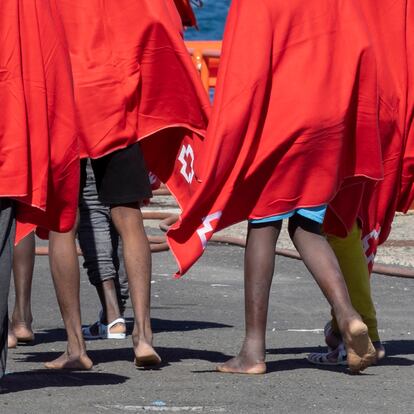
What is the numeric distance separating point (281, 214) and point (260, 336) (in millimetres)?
475

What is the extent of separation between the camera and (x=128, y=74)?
660cm

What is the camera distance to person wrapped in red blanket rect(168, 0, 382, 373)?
6137 millimetres

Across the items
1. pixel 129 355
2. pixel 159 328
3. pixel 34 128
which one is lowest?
pixel 159 328

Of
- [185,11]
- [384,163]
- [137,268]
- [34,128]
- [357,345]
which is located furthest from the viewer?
[185,11]

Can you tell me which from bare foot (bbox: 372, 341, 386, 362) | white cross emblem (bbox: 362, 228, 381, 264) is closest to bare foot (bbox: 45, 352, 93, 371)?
bare foot (bbox: 372, 341, 386, 362)

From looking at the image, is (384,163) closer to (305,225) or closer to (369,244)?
(369,244)

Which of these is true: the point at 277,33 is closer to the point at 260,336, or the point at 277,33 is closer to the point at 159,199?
the point at 260,336

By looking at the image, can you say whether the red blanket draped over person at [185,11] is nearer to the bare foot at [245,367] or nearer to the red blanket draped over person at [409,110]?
the red blanket draped over person at [409,110]

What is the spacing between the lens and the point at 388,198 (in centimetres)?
679

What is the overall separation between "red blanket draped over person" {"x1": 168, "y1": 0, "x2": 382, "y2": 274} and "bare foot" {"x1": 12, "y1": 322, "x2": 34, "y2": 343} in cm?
122

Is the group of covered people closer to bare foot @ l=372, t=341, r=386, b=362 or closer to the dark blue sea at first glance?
bare foot @ l=372, t=341, r=386, b=362

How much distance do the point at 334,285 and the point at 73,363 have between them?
1.04 m

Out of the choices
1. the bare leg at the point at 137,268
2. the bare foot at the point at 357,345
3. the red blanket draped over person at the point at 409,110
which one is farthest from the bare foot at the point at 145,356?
the red blanket draped over person at the point at 409,110

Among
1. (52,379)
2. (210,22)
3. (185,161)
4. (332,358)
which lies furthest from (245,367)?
(210,22)
